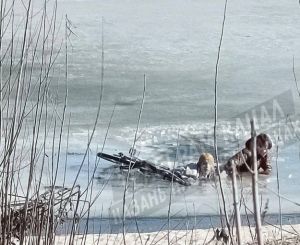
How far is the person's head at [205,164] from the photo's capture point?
5723 mm

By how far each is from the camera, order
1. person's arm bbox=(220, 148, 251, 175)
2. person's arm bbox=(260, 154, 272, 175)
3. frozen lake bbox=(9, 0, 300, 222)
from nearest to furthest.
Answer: person's arm bbox=(220, 148, 251, 175)
frozen lake bbox=(9, 0, 300, 222)
person's arm bbox=(260, 154, 272, 175)

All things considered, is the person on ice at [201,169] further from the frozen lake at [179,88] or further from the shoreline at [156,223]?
the shoreline at [156,223]

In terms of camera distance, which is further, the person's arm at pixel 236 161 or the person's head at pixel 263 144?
the person's head at pixel 263 144

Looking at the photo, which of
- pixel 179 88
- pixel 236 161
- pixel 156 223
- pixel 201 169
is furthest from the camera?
pixel 179 88

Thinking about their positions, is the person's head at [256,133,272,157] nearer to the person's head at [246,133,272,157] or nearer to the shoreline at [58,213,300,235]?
the person's head at [246,133,272,157]

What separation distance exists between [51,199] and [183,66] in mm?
5954

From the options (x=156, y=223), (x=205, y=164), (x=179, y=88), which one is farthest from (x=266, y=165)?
(x=179, y=88)

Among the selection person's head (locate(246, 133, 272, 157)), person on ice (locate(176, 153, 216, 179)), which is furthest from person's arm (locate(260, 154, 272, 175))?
person on ice (locate(176, 153, 216, 179))

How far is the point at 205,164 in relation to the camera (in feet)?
19.1

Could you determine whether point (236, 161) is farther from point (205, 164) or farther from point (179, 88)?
point (179, 88)

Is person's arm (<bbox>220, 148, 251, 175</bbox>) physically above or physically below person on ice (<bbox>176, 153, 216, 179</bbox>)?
above

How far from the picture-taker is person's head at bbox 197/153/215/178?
5723 millimetres

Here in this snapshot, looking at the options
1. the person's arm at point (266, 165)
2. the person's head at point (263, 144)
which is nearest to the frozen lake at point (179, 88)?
the person's arm at point (266, 165)

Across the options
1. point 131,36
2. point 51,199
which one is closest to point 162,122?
point 131,36
